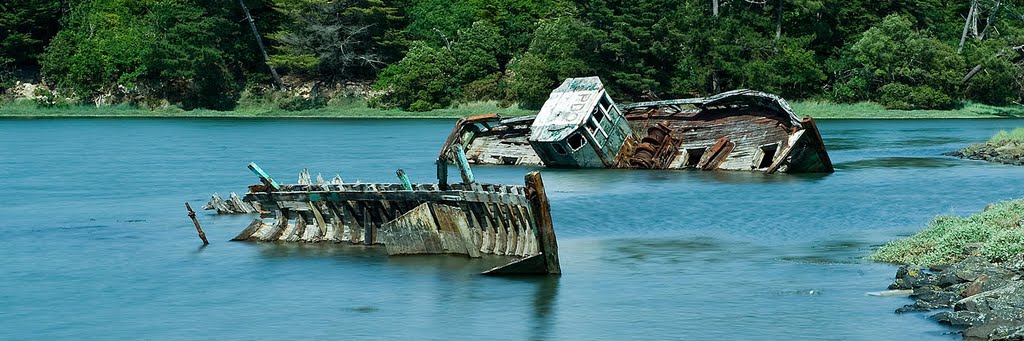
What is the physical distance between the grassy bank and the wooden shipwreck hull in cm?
5860

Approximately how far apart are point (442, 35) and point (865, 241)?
7036cm

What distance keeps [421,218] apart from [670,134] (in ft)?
77.0

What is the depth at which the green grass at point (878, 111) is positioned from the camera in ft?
289

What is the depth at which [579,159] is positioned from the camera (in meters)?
50.3

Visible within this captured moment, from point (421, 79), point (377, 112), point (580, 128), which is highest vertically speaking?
point (580, 128)

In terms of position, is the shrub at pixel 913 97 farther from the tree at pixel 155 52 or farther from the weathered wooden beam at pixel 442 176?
the weathered wooden beam at pixel 442 176

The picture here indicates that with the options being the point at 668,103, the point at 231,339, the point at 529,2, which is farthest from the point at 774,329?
the point at 529,2

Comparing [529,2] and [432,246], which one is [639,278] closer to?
[432,246]

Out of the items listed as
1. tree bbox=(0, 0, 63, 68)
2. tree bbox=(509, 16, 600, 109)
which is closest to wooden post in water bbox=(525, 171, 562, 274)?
tree bbox=(509, 16, 600, 109)

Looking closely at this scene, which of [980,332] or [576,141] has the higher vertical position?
[980,332]

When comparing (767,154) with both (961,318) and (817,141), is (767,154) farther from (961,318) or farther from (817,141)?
(961,318)

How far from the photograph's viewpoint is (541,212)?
24.2 m

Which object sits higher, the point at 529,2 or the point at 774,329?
the point at 774,329

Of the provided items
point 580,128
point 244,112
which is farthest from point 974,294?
point 244,112
